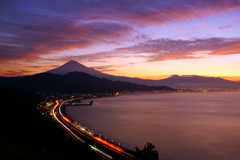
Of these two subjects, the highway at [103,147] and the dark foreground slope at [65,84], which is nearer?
the highway at [103,147]

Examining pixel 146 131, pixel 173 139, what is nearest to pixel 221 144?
pixel 173 139

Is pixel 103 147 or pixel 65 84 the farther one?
pixel 65 84

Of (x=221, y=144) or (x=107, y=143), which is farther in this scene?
(x=221, y=144)

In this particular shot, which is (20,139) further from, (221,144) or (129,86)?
(129,86)

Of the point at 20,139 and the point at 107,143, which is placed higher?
the point at 20,139

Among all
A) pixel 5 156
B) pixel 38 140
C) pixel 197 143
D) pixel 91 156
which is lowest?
pixel 197 143

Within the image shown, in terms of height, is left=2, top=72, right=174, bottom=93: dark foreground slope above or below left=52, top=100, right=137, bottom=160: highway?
above

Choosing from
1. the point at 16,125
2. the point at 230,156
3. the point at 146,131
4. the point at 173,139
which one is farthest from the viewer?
the point at 146,131

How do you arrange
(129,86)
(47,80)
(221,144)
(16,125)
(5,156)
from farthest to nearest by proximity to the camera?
(129,86)
(47,80)
(221,144)
(16,125)
(5,156)

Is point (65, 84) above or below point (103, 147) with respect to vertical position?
above

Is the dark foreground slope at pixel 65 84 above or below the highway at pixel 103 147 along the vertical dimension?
above

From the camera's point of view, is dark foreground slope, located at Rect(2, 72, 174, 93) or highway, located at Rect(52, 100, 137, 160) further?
dark foreground slope, located at Rect(2, 72, 174, 93)
